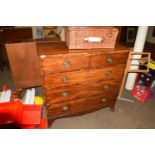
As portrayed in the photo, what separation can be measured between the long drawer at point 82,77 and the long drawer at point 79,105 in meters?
0.28

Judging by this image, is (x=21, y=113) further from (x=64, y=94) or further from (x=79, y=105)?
(x=79, y=105)

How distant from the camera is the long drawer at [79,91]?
147 cm

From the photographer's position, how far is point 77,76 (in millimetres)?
1432

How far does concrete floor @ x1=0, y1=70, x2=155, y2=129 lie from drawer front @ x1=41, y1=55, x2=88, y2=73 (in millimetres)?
871

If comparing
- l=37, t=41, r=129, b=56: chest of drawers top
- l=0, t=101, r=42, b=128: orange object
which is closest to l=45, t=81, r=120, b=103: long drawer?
l=0, t=101, r=42, b=128: orange object

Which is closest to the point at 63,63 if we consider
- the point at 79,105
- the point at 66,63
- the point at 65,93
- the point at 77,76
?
the point at 66,63

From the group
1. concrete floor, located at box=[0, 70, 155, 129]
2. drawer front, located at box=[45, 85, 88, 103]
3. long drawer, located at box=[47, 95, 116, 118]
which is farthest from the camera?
concrete floor, located at box=[0, 70, 155, 129]

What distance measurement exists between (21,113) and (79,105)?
68cm

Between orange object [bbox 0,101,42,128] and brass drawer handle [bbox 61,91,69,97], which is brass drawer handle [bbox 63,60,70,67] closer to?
brass drawer handle [bbox 61,91,69,97]

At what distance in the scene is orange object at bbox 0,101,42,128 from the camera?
4.37 feet
